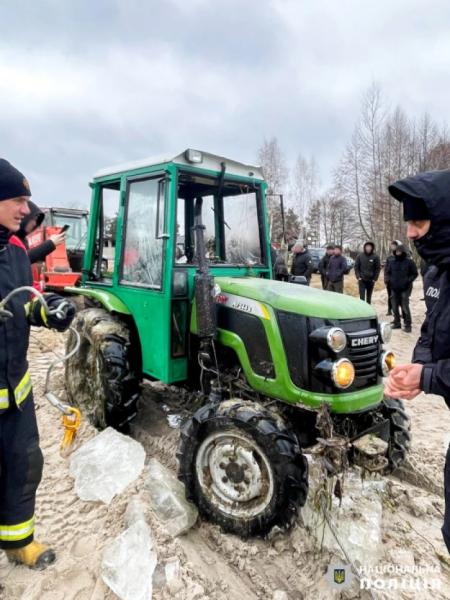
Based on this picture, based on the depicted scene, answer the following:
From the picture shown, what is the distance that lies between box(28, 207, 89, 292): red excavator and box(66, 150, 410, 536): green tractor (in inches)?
208

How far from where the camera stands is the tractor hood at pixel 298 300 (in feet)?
8.82

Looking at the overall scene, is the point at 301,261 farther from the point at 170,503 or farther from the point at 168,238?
the point at 170,503

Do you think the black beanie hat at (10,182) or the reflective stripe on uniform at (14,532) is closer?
the black beanie hat at (10,182)

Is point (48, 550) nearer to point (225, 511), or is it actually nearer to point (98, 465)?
point (98, 465)

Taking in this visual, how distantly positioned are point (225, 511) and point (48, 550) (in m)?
1.02

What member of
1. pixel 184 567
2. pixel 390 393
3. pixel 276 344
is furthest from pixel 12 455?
pixel 390 393

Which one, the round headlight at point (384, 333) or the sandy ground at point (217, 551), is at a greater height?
the round headlight at point (384, 333)

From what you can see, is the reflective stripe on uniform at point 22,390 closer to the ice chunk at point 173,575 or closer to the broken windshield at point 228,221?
the ice chunk at point 173,575

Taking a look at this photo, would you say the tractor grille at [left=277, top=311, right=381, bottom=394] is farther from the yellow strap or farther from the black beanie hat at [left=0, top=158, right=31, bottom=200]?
the black beanie hat at [left=0, top=158, right=31, bottom=200]

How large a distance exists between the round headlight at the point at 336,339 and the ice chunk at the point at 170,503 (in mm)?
1353

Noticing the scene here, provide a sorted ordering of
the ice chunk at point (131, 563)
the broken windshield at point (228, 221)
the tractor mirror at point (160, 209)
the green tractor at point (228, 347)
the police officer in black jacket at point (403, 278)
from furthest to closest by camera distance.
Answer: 1. the police officer in black jacket at point (403, 278)
2. the broken windshield at point (228, 221)
3. the tractor mirror at point (160, 209)
4. the green tractor at point (228, 347)
5. the ice chunk at point (131, 563)

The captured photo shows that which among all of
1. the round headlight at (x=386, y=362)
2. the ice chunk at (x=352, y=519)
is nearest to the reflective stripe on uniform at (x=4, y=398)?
the ice chunk at (x=352, y=519)

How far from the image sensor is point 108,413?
343 centimetres

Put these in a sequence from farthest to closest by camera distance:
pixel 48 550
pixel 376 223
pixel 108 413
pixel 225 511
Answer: pixel 376 223
pixel 108 413
pixel 225 511
pixel 48 550
